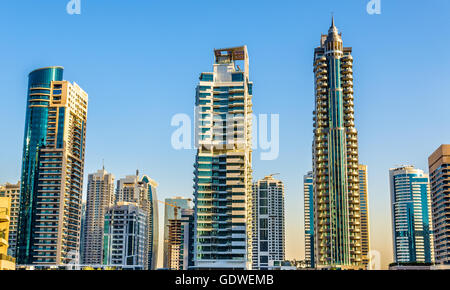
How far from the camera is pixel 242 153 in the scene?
118812 mm

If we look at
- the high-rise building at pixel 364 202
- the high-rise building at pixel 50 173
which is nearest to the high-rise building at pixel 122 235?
the high-rise building at pixel 50 173

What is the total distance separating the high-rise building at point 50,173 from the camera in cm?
14075

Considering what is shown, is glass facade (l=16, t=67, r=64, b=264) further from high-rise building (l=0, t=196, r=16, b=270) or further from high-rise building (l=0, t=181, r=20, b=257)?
high-rise building (l=0, t=196, r=16, b=270)

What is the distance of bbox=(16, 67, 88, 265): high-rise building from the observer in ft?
462

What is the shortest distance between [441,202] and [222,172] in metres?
52.1

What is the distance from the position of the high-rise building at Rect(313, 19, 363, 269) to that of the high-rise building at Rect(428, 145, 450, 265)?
97.8ft

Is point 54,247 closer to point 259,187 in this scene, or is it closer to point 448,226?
point 259,187

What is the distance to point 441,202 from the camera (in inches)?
5032

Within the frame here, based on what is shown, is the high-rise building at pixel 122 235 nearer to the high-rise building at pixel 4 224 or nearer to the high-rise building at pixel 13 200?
the high-rise building at pixel 13 200

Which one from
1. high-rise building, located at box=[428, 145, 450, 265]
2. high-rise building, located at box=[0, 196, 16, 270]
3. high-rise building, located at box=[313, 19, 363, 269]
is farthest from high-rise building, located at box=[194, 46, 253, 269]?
high-rise building, located at box=[0, 196, 16, 270]

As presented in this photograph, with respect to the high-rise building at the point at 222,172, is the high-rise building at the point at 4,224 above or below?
below

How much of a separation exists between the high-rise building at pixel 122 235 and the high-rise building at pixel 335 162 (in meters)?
87.4

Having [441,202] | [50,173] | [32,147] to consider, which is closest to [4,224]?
[50,173]
